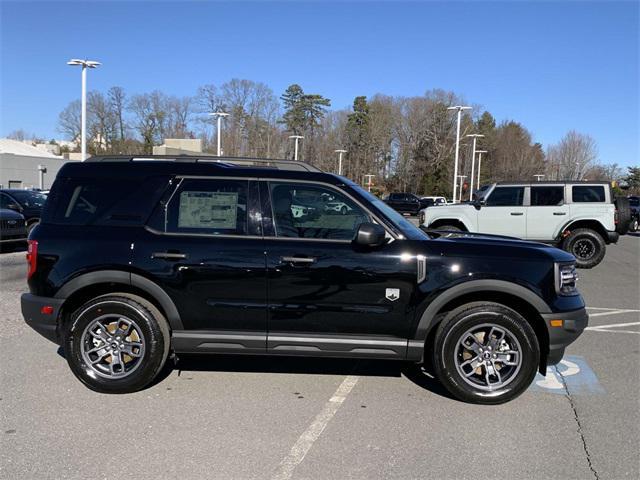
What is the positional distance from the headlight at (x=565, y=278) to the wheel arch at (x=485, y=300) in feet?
0.68

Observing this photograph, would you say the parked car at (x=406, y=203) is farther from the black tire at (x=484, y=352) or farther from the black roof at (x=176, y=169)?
the black tire at (x=484, y=352)

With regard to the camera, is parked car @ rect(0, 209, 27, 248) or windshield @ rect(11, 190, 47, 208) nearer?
parked car @ rect(0, 209, 27, 248)

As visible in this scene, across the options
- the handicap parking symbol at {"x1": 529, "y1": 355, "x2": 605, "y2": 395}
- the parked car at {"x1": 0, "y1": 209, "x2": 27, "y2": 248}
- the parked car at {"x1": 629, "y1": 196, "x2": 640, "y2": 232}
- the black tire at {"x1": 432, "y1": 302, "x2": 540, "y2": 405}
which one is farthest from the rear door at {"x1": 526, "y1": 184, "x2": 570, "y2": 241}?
the parked car at {"x1": 629, "y1": 196, "x2": 640, "y2": 232}

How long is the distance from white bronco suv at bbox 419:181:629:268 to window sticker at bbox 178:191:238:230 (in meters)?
8.96

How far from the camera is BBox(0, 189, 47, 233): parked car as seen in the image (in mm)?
14126

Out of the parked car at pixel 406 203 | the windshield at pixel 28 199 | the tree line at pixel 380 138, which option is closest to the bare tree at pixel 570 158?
the tree line at pixel 380 138

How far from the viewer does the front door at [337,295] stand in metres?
4.10

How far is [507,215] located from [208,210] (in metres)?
9.99

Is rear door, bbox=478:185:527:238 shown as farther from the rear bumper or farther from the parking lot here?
the parking lot

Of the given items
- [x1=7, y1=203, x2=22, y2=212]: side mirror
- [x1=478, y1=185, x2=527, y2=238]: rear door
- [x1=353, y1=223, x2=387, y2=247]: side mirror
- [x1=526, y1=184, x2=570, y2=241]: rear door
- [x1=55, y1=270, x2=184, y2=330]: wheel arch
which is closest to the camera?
[x1=353, y1=223, x2=387, y2=247]: side mirror

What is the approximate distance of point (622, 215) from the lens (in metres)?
12.3

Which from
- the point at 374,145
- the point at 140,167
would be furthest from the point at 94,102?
the point at 140,167

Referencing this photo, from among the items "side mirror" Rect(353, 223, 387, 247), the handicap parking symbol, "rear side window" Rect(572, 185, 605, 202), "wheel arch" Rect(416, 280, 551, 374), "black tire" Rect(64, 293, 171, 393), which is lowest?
the handicap parking symbol

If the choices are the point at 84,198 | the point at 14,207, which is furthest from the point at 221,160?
the point at 14,207
